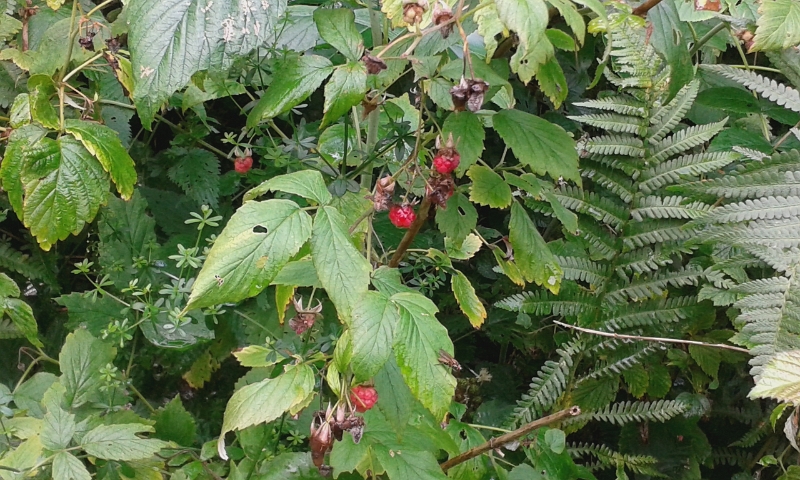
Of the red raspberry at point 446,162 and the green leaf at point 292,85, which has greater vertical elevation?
the green leaf at point 292,85

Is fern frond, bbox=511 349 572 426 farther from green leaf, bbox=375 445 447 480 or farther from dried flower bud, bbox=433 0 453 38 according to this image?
dried flower bud, bbox=433 0 453 38

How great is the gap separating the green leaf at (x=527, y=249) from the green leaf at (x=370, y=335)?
1.02ft

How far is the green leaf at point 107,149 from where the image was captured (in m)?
0.82

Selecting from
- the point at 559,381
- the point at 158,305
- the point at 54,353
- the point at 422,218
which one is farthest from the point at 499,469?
the point at 54,353

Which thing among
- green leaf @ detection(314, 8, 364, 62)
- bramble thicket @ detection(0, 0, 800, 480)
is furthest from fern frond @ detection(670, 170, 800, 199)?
green leaf @ detection(314, 8, 364, 62)

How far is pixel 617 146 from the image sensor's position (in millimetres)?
1236

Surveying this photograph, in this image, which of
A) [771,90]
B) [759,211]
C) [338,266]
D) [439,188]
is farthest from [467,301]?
[771,90]

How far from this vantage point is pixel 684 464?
121cm

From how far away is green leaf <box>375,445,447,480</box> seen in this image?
739mm

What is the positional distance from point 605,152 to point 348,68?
77 cm

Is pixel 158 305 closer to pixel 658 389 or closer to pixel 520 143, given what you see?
pixel 520 143

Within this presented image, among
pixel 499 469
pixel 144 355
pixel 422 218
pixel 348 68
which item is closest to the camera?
pixel 348 68

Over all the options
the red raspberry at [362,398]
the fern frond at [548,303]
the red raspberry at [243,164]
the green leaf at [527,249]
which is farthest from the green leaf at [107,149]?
the fern frond at [548,303]

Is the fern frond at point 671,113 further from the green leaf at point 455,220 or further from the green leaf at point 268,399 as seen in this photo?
the green leaf at point 268,399
